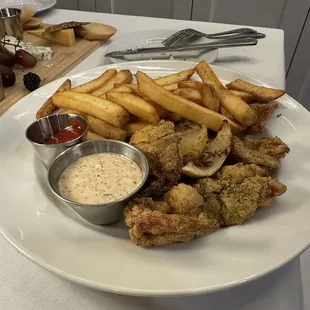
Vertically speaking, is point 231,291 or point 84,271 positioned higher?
point 84,271

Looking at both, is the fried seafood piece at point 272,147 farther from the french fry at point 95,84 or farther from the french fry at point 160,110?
the french fry at point 95,84

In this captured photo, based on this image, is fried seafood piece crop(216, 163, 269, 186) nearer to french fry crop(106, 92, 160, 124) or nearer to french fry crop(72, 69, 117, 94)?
french fry crop(106, 92, 160, 124)

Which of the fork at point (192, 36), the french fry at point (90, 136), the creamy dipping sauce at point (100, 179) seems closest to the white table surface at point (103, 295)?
the creamy dipping sauce at point (100, 179)

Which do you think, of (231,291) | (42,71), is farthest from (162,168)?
(42,71)

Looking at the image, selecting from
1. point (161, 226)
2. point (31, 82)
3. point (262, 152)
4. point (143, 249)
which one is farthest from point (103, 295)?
point (31, 82)

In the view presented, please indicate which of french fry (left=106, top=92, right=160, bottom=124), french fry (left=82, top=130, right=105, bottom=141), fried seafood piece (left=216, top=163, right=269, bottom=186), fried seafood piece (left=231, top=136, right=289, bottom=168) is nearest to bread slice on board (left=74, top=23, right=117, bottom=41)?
french fry (left=106, top=92, right=160, bottom=124)

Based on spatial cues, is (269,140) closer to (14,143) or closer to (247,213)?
(247,213)
